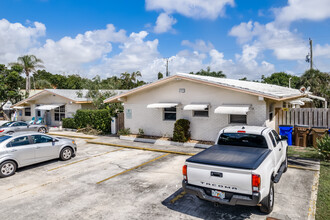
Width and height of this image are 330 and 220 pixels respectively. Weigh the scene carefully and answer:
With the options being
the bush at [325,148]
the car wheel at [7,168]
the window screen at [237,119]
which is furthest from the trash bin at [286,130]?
the car wheel at [7,168]

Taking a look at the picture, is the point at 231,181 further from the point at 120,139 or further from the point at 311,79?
the point at 311,79

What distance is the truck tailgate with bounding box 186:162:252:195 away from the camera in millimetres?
4773

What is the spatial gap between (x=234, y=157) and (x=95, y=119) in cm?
1472

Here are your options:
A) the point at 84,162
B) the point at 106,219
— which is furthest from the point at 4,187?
the point at 106,219

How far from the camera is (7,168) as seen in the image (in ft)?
28.5

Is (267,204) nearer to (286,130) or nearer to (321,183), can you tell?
(321,183)

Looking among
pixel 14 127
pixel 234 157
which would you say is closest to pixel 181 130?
pixel 234 157

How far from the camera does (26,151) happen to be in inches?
363

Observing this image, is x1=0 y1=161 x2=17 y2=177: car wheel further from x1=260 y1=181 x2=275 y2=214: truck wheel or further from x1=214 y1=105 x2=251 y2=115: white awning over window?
x1=214 y1=105 x2=251 y2=115: white awning over window

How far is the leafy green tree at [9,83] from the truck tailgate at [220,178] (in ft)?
84.8

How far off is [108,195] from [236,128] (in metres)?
4.27

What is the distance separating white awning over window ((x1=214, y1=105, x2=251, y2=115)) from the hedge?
9153 mm

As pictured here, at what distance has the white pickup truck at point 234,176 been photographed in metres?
4.75

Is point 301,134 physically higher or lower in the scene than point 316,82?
lower
